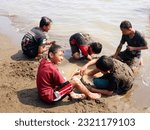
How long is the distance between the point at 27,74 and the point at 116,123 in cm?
248

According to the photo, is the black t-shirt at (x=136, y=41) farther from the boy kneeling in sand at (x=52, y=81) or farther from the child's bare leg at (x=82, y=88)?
the boy kneeling in sand at (x=52, y=81)

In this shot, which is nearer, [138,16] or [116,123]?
[116,123]

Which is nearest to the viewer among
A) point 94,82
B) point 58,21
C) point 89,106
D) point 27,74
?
point 89,106

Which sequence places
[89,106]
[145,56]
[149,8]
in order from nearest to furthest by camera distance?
[89,106]
[145,56]
[149,8]

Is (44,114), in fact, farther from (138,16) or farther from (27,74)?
(138,16)

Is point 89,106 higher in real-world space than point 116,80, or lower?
lower

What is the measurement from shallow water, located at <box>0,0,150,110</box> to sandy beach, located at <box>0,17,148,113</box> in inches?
33.4

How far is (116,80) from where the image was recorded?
Answer: 5.34m

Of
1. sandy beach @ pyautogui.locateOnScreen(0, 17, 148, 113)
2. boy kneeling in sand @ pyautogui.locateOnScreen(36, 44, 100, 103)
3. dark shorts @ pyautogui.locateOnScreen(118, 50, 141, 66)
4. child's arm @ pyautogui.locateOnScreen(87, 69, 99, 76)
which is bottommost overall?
sandy beach @ pyautogui.locateOnScreen(0, 17, 148, 113)

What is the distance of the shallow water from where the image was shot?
858cm

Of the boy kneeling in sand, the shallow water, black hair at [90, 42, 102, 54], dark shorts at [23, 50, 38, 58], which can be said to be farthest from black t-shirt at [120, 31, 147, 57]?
the boy kneeling in sand

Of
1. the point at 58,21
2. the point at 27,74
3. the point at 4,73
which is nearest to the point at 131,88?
the point at 27,74

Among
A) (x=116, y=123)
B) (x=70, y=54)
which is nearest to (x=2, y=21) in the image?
(x=70, y=54)

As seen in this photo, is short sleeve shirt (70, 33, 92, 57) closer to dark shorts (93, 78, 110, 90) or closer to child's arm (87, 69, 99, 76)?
child's arm (87, 69, 99, 76)
